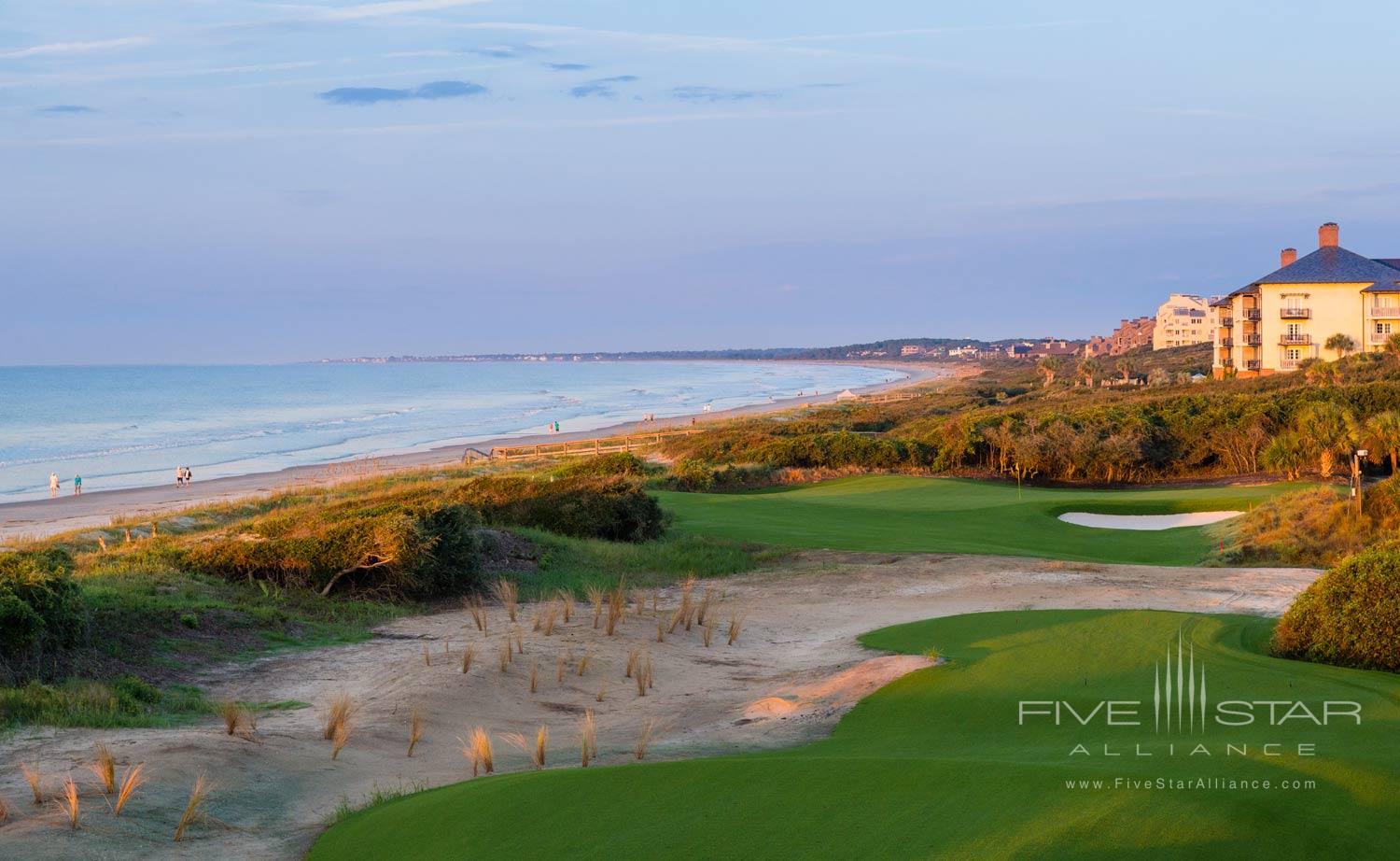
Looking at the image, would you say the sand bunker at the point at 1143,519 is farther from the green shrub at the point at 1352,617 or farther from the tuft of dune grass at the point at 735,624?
the green shrub at the point at 1352,617

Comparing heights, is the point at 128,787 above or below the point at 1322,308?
below

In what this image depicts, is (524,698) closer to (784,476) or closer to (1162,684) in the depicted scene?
(1162,684)

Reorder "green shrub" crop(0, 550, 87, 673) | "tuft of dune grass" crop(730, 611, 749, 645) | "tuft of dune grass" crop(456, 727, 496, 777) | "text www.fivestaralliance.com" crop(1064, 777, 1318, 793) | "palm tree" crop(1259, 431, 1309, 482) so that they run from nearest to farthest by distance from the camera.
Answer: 1. "text www.fivestaralliance.com" crop(1064, 777, 1318, 793)
2. "tuft of dune grass" crop(456, 727, 496, 777)
3. "green shrub" crop(0, 550, 87, 673)
4. "tuft of dune grass" crop(730, 611, 749, 645)
5. "palm tree" crop(1259, 431, 1309, 482)

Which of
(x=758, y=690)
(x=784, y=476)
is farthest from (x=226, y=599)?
(x=784, y=476)

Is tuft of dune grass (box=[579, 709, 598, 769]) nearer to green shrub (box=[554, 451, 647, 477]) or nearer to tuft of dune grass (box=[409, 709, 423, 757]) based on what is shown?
tuft of dune grass (box=[409, 709, 423, 757])

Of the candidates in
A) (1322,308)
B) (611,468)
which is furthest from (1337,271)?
(611,468)

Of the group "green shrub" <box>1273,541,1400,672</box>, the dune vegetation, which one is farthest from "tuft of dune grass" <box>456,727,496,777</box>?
"green shrub" <box>1273,541,1400,672</box>

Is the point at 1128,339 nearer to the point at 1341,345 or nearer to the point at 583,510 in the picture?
the point at 1341,345
